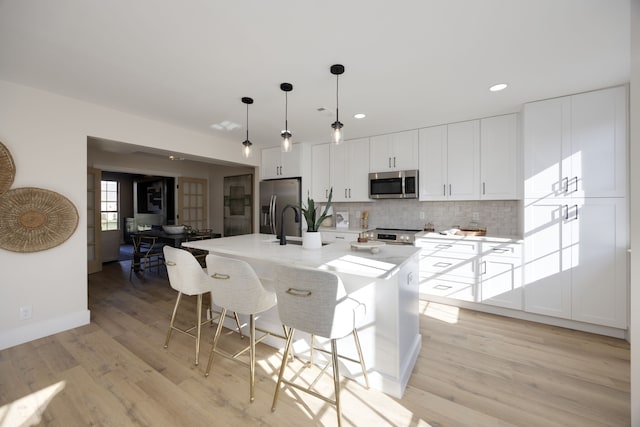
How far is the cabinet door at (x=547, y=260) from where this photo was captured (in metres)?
2.78

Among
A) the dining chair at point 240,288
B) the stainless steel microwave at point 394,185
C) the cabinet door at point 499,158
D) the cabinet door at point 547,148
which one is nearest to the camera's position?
the dining chair at point 240,288

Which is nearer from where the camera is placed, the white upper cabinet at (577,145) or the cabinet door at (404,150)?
the white upper cabinet at (577,145)

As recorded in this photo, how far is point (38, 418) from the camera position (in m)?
1.64

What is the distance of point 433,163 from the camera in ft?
12.2

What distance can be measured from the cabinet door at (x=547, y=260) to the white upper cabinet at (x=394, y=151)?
1539mm

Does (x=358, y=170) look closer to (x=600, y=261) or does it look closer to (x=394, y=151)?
(x=394, y=151)

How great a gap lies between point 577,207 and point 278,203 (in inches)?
152

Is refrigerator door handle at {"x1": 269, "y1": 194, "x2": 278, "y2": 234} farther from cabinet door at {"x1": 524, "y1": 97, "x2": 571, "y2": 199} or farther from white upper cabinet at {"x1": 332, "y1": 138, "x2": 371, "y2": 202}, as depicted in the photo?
cabinet door at {"x1": 524, "y1": 97, "x2": 571, "y2": 199}

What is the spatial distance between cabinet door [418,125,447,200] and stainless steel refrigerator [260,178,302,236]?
194cm

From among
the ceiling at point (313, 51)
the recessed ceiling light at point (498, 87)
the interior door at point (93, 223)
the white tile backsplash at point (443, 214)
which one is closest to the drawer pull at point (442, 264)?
the white tile backsplash at point (443, 214)

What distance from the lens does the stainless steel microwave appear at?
12.5ft

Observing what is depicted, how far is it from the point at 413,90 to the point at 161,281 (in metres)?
4.67

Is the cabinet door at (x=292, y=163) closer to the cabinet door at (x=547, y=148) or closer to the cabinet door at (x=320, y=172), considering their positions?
the cabinet door at (x=320, y=172)

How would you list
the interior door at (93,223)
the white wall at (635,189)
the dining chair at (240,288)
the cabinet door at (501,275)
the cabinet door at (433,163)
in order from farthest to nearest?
the interior door at (93,223), the cabinet door at (433,163), the cabinet door at (501,275), the dining chair at (240,288), the white wall at (635,189)
